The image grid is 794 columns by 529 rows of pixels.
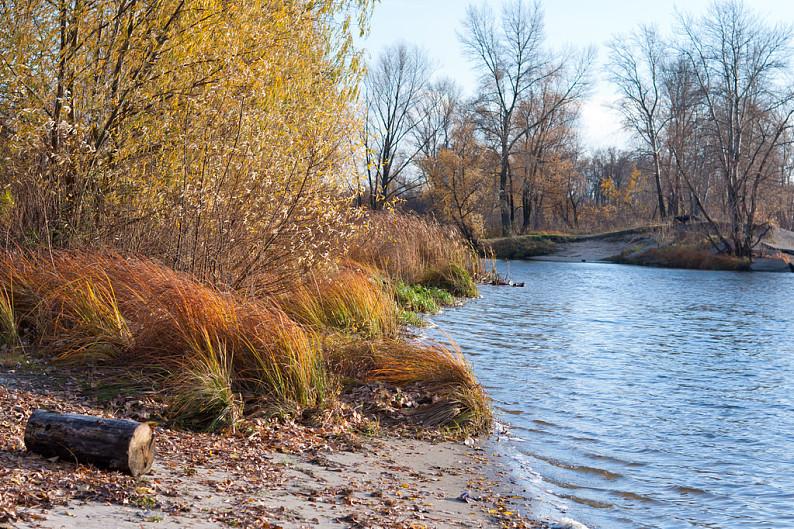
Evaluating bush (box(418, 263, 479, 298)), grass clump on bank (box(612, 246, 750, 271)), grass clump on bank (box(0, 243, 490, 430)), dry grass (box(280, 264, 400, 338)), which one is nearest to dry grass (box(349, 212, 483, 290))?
bush (box(418, 263, 479, 298))

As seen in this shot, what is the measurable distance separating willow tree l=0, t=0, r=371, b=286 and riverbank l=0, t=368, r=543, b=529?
2.62 m

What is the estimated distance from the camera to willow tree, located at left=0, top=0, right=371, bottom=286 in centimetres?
753

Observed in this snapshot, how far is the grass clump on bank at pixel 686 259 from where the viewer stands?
3025 cm

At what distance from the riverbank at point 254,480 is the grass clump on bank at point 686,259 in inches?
1103

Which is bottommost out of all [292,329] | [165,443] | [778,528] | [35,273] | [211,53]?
[778,528]

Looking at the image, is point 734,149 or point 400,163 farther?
point 400,163

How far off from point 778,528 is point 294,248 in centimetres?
609

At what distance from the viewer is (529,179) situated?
149 feet

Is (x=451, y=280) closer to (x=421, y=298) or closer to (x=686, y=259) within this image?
(x=421, y=298)

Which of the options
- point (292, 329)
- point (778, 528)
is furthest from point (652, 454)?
point (292, 329)

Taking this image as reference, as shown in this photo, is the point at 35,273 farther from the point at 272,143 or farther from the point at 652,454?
the point at 652,454

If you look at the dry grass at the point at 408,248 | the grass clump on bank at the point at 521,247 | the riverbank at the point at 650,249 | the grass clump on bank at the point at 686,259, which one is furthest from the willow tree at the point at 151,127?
the grass clump on bank at the point at 521,247

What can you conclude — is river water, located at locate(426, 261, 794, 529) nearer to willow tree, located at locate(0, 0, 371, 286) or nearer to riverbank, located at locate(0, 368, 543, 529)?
riverbank, located at locate(0, 368, 543, 529)

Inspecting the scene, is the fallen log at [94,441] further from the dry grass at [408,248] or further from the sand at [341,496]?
the dry grass at [408,248]
